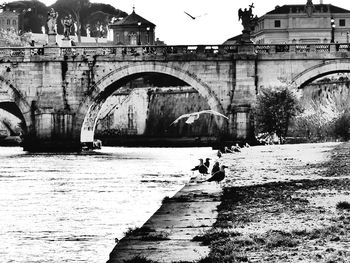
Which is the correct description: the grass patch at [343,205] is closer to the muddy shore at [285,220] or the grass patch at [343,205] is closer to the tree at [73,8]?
the muddy shore at [285,220]

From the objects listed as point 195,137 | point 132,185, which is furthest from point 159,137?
point 132,185

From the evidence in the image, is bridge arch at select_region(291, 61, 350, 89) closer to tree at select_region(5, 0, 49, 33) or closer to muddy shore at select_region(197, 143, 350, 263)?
muddy shore at select_region(197, 143, 350, 263)

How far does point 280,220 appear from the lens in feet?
65.4

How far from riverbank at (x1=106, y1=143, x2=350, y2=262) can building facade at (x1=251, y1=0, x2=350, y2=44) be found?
312ft

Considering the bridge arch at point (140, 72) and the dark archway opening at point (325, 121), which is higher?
the bridge arch at point (140, 72)

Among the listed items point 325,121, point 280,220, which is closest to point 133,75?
point 325,121

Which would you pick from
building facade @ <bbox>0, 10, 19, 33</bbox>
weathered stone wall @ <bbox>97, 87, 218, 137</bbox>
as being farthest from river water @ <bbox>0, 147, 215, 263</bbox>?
building facade @ <bbox>0, 10, 19, 33</bbox>

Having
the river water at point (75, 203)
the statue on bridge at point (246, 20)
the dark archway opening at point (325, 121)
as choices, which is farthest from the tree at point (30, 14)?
the river water at point (75, 203)

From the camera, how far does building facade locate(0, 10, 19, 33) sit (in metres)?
179

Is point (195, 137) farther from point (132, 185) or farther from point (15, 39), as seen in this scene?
point (132, 185)

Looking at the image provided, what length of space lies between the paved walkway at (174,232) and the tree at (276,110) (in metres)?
40.7

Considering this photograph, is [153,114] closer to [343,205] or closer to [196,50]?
[196,50]

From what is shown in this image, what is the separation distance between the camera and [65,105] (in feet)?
249

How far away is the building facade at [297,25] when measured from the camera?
127m
